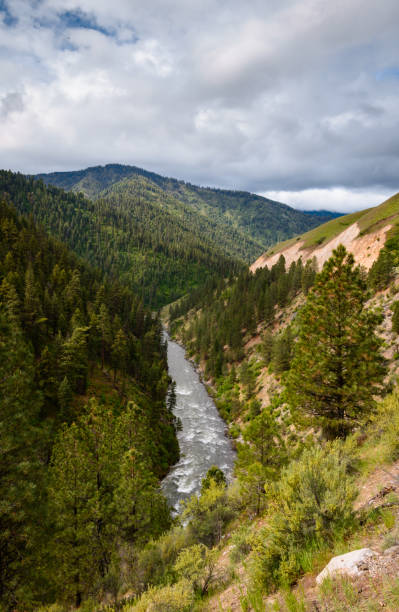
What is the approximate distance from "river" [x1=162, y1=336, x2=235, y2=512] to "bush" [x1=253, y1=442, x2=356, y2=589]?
29.2m

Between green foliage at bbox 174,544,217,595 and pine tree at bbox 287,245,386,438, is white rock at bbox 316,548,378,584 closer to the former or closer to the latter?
green foliage at bbox 174,544,217,595

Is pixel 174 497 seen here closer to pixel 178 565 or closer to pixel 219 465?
pixel 219 465

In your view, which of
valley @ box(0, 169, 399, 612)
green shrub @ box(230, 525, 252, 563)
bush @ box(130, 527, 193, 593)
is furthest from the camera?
bush @ box(130, 527, 193, 593)

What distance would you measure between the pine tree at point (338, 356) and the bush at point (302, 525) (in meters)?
9.01

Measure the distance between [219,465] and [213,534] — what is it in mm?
22845

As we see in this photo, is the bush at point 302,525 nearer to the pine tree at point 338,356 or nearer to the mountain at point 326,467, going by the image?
the mountain at point 326,467

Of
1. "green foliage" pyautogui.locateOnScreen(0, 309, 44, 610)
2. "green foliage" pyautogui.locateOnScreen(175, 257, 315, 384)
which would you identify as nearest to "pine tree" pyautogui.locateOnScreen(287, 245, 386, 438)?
"green foliage" pyautogui.locateOnScreen(0, 309, 44, 610)

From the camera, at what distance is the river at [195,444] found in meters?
37.6

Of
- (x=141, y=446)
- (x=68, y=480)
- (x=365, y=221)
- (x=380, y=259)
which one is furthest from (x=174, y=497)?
(x=365, y=221)

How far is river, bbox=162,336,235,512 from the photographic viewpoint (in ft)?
123

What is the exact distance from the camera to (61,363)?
39.4 metres

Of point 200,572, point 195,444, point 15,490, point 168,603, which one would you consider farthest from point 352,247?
point 15,490

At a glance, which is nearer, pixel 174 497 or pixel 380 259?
pixel 174 497

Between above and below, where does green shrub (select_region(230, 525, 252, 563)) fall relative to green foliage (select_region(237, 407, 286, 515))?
above
